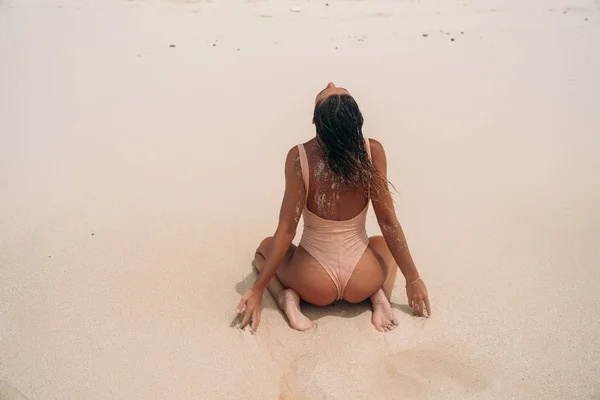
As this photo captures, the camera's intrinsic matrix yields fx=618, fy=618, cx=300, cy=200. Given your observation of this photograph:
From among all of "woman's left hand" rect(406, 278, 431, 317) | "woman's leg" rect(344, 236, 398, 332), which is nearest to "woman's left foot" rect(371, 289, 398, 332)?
"woman's leg" rect(344, 236, 398, 332)

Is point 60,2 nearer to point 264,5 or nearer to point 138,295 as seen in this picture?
point 264,5

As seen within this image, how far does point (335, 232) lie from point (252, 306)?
1.65 feet

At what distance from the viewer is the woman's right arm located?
2.68 m

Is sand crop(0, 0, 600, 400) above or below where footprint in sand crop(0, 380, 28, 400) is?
above

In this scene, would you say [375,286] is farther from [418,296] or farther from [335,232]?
[335,232]

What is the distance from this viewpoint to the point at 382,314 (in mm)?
2855

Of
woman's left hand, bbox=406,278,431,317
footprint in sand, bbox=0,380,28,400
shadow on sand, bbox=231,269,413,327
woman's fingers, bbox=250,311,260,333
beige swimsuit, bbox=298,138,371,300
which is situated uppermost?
beige swimsuit, bbox=298,138,371,300

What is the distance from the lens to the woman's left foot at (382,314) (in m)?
2.82

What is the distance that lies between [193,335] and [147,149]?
79.3 inches

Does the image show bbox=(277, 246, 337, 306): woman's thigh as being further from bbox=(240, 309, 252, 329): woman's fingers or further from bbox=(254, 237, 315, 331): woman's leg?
bbox=(240, 309, 252, 329): woman's fingers

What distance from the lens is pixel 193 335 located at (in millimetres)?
2793

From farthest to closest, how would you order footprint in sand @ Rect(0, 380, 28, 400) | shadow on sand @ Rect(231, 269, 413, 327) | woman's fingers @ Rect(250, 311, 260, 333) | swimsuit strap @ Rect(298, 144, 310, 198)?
shadow on sand @ Rect(231, 269, 413, 327) → woman's fingers @ Rect(250, 311, 260, 333) → swimsuit strap @ Rect(298, 144, 310, 198) → footprint in sand @ Rect(0, 380, 28, 400)

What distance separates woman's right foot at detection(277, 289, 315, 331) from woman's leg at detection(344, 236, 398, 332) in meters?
0.22

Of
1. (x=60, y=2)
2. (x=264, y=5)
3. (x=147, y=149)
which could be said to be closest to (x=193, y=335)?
(x=147, y=149)
